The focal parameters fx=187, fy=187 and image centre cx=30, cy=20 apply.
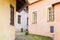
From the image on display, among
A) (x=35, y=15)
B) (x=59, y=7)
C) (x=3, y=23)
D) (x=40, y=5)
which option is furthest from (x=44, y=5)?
(x=3, y=23)

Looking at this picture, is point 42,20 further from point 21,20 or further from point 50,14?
point 21,20

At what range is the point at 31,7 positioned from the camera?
23.6 m

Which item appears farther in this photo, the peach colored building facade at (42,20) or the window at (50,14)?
the peach colored building facade at (42,20)

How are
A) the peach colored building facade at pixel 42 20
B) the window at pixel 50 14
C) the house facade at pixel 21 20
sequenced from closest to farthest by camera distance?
1. the window at pixel 50 14
2. the peach colored building facade at pixel 42 20
3. the house facade at pixel 21 20

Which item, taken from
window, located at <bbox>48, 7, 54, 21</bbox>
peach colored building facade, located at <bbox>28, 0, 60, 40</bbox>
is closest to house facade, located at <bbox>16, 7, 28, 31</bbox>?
peach colored building facade, located at <bbox>28, 0, 60, 40</bbox>

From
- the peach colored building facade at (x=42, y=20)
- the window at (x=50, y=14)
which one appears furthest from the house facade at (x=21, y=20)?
the window at (x=50, y=14)

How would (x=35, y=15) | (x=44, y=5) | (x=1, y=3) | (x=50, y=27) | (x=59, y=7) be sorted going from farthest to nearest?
(x=35, y=15) → (x=44, y=5) → (x=50, y=27) → (x=59, y=7) → (x=1, y=3)

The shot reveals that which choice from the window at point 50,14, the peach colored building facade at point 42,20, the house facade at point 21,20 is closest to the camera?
the window at point 50,14

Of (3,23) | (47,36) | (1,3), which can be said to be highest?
(1,3)

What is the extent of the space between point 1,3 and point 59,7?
6473 millimetres

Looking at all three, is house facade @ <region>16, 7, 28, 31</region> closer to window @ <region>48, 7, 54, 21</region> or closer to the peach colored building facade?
the peach colored building facade

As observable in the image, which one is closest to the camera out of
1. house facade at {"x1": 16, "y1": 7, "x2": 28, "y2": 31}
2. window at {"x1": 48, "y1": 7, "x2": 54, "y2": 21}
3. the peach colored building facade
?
window at {"x1": 48, "y1": 7, "x2": 54, "y2": 21}

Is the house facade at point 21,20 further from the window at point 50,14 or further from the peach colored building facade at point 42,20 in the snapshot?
the window at point 50,14

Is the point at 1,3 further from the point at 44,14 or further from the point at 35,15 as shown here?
the point at 35,15
